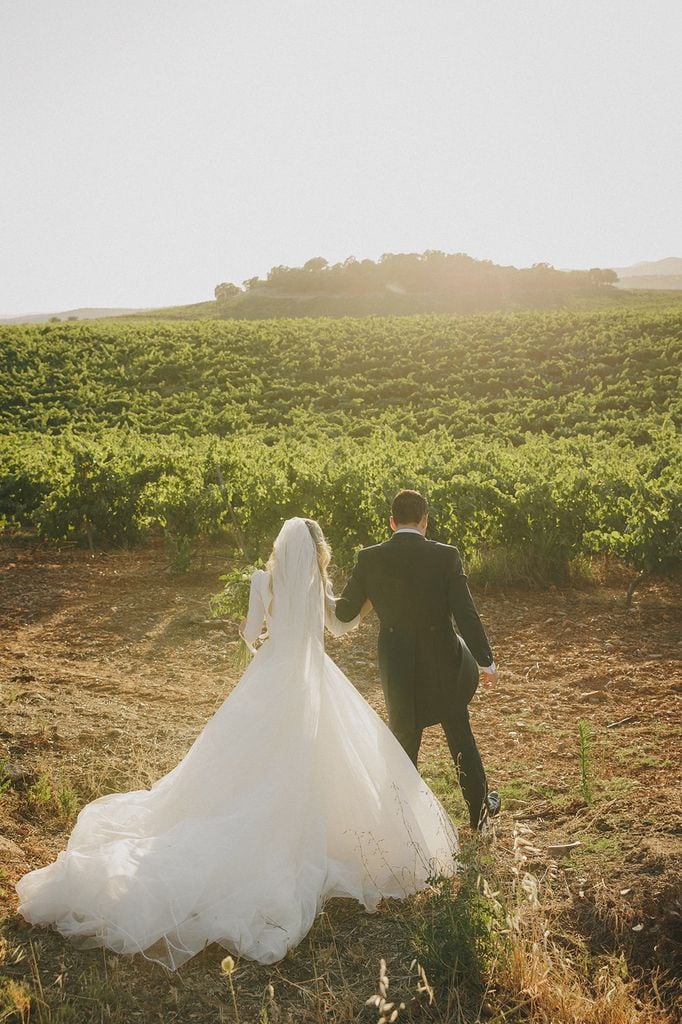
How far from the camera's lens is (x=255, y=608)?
4660mm

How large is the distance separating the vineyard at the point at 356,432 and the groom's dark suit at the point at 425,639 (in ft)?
19.3

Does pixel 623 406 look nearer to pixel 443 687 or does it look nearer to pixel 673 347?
pixel 673 347

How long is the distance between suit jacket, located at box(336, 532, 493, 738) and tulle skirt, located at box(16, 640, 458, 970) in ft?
0.84

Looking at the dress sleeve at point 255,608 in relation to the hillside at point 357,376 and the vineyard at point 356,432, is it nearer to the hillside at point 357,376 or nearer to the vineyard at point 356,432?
the vineyard at point 356,432

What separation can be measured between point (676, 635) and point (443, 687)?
17.1ft

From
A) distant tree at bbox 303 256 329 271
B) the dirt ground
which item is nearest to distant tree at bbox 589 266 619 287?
distant tree at bbox 303 256 329 271

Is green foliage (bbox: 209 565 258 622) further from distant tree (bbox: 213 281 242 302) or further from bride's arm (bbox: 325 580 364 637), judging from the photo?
distant tree (bbox: 213 281 242 302)

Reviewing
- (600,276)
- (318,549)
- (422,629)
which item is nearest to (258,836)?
(422,629)

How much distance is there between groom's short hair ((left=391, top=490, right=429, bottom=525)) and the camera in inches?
184

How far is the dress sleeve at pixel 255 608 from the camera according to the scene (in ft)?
15.2

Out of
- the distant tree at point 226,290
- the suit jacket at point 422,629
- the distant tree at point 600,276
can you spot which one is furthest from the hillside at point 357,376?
the distant tree at point 226,290

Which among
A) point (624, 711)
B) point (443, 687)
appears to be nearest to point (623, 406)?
point (624, 711)

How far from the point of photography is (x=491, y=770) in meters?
6.10

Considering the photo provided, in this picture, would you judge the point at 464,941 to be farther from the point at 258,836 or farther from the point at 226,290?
the point at 226,290
